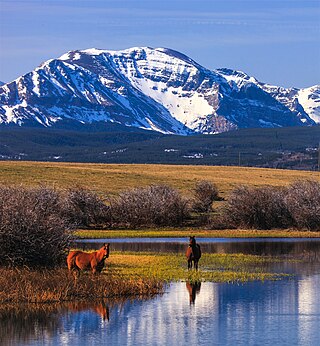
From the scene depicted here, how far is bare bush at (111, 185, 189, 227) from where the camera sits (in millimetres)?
67312

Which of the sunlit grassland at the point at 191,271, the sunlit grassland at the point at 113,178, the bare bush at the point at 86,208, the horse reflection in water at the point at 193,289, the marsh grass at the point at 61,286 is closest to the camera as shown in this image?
the marsh grass at the point at 61,286

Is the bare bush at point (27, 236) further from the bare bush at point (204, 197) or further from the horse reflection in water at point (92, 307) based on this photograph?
the bare bush at point (204, 197)

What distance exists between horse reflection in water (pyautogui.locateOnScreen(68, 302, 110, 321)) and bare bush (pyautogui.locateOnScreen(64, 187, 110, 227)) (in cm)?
3339

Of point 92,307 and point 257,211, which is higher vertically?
point 257,211

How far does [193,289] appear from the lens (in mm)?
34844

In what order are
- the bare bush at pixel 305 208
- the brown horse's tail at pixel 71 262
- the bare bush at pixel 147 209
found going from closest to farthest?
the brown horse's tail at pixel 71 262 < the bare bush at pixel 305 208 < the bare bush at pixel 147 209

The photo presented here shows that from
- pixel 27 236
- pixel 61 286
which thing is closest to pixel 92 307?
pixel 61 286

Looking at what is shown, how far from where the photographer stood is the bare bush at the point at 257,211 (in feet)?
216

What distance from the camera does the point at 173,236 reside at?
60.6 m

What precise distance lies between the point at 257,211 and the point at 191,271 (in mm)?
27926

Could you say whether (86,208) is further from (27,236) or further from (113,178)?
(113,178)

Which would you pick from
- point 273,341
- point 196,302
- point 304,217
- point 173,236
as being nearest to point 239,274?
point 196,302

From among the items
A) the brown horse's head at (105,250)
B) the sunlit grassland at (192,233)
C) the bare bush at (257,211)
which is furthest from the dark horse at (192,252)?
the bare bush at (257,211)

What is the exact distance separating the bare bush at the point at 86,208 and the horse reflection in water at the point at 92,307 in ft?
110
